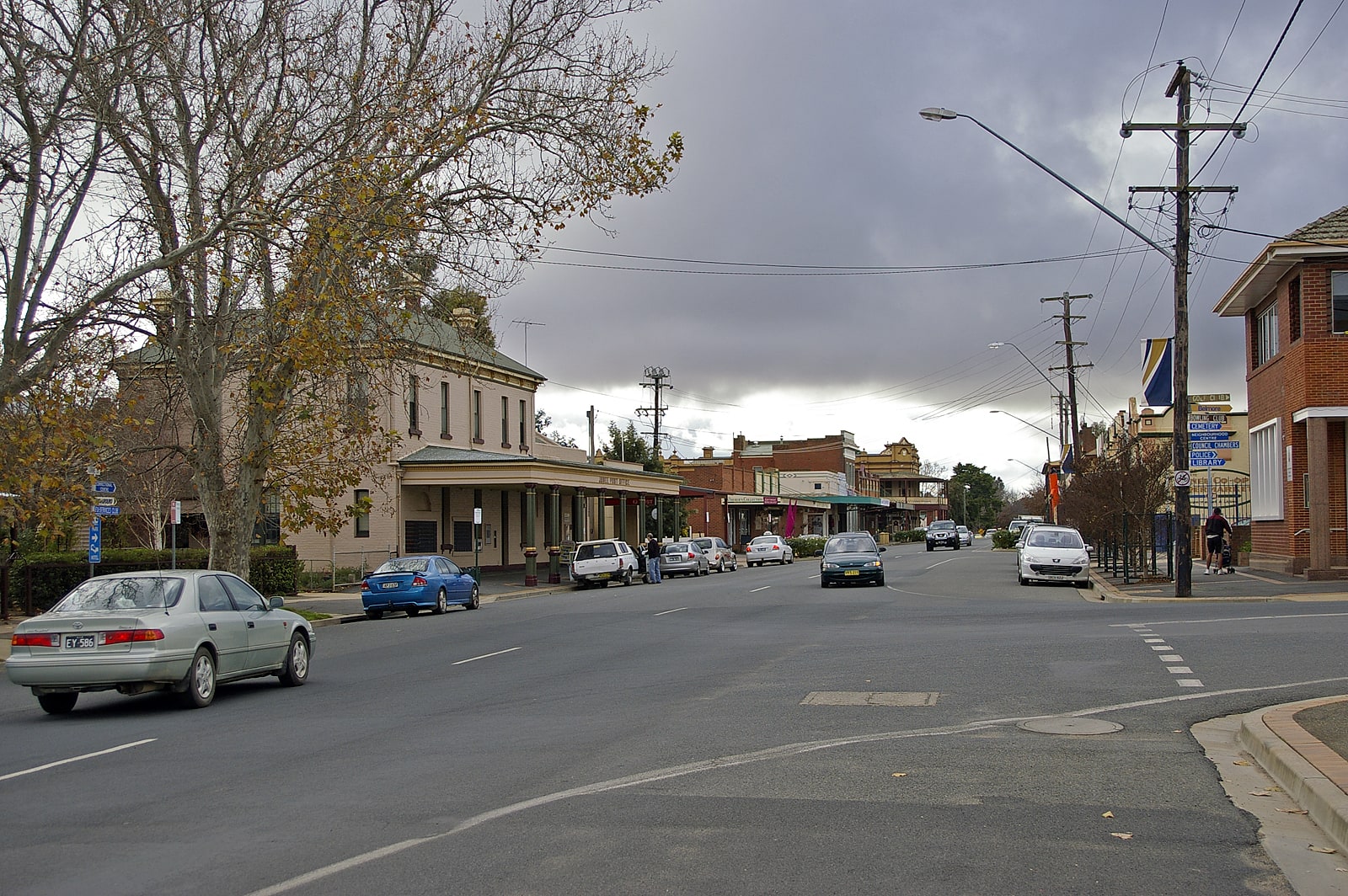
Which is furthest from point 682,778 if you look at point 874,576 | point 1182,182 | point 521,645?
point 874,576

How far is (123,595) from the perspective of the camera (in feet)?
43.3

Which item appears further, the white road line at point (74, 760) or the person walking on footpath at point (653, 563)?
the person walking on footpath at point (653, 563)

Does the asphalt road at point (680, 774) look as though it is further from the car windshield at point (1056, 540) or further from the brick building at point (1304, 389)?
the car windshield at point (1056, 540)

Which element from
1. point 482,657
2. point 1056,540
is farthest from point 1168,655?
point 1056,540

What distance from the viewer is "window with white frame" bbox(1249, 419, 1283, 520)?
1270 inches

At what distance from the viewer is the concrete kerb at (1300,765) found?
22.7ft

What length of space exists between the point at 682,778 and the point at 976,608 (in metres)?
17.5

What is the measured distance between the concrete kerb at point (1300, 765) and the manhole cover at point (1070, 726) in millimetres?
1029

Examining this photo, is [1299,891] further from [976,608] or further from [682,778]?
[976,608]

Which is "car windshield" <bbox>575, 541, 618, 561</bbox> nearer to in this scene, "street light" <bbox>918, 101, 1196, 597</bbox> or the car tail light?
"street light" <bbox>918, 101, 1196, 597</bbox>

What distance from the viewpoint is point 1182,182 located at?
84.4 ft

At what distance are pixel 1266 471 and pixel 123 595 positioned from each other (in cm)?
3019

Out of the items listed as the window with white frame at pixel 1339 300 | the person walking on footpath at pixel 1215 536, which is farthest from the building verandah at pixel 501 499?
the window with white frame at pixel 1339 300

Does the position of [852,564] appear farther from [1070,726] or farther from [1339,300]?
[1070,726]
